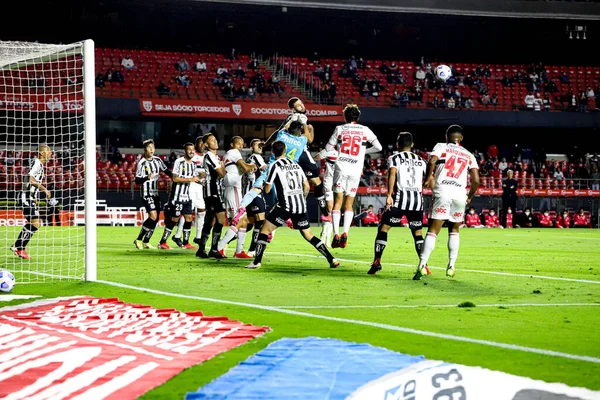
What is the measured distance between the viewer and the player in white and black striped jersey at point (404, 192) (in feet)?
39.1

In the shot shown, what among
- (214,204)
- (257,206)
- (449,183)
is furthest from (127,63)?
(449,183)

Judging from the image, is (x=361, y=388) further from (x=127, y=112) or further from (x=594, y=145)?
(x=594, y=145)

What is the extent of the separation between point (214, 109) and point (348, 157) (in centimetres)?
2825

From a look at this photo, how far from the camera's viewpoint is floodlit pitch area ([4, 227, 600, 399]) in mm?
5945

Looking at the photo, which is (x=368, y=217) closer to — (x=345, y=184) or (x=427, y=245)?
(x=345, y=184)

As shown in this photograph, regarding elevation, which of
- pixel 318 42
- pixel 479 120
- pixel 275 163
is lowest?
pixel 275 163

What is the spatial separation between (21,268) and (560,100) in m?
39.4

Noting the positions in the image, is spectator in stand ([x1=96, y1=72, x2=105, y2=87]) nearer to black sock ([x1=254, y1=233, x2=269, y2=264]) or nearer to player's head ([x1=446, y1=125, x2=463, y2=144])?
black sock ([x1=254, y1=233, x2=269, y2=264])

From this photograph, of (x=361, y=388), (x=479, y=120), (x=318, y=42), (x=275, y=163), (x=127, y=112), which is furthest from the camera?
(x=318, y=42)

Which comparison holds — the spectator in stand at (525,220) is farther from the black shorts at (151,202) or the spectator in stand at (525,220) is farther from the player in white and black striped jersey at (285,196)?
the player in white and black striped jersey at (285,196)

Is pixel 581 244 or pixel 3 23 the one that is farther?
pixel 3 23

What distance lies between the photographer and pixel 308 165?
44.3ft

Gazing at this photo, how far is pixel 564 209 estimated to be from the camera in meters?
38.0

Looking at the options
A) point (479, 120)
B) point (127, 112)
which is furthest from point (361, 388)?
point (479, 120)
